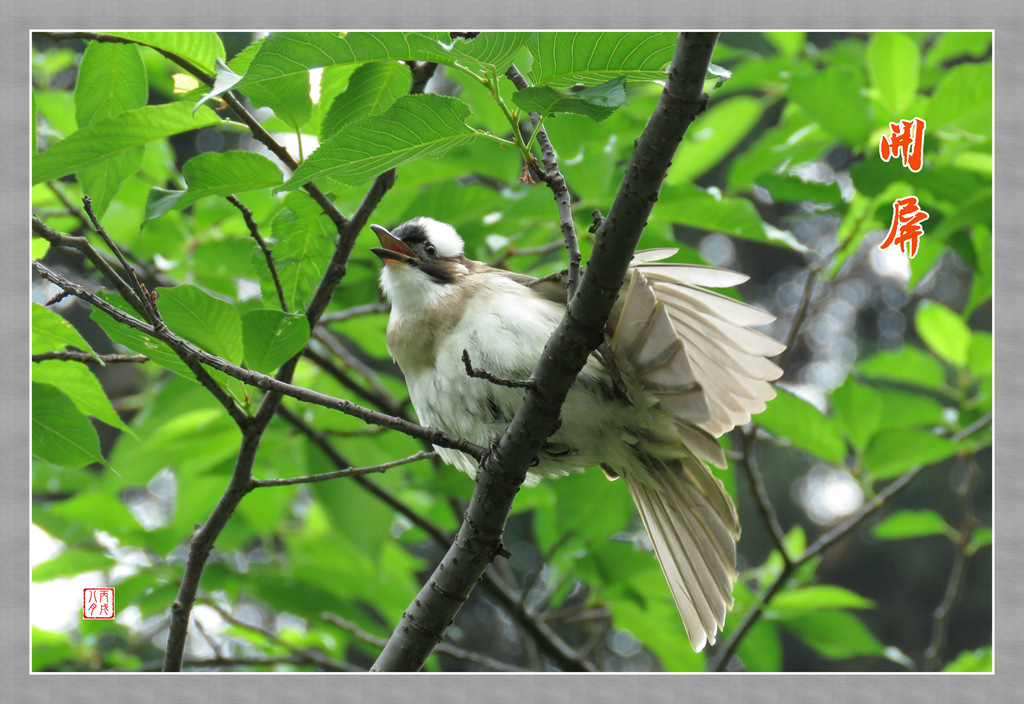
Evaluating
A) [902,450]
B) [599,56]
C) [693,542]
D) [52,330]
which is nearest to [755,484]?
[693,542]

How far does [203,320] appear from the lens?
187 centimetres

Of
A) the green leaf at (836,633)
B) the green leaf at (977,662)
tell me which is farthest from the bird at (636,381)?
the green leaf at (977,662)

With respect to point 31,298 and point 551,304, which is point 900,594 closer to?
point 551,304

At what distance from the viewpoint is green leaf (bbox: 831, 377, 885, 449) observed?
2.97 metres

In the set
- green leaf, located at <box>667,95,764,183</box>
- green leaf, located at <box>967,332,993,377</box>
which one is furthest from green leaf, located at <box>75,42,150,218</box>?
green leaf, located at <box>967,332,993,377</box>

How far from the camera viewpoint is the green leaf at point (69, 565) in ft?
9.37

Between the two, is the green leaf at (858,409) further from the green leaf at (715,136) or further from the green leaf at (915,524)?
the green leaf at (715,136)

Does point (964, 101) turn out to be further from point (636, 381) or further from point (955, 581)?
point (955, 581)

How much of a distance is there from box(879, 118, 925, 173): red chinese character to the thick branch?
1.56 metres

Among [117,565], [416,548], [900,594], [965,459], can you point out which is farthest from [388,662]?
[900,594]

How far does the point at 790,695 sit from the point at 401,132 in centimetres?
157

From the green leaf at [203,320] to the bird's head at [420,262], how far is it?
84 cm

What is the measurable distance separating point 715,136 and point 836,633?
1889mm

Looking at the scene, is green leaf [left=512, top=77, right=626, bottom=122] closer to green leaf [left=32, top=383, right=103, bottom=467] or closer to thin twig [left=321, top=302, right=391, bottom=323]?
green leaf [left=32, top=383, right=103, bottom=467]
